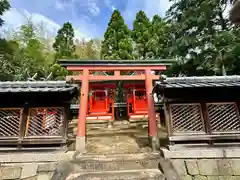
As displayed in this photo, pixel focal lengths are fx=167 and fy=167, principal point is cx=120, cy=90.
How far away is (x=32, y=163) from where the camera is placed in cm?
505

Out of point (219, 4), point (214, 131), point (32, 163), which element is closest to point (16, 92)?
point (32, 163)

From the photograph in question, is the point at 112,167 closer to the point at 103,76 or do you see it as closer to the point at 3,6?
the point at 103,76

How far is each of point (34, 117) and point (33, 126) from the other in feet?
0.95

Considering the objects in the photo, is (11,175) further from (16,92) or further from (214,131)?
(214,131)

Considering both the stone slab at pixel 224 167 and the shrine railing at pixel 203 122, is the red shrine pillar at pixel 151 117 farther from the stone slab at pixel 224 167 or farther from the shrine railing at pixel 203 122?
the stone slab at pixel 224 167

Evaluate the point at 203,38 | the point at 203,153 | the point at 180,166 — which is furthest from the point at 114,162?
the point at 203,38

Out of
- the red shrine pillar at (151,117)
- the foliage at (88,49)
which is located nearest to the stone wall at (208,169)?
the red shrine pillar at (151,117)

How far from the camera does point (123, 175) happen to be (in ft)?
14.2

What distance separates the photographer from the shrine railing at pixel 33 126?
5.23 meters

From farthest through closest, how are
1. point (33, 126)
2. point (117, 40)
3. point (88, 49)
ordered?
point (88, 49) → point (117, 40) → point (33, 126)

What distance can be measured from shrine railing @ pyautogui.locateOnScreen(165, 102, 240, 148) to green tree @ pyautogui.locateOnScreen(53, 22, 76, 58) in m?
17.7

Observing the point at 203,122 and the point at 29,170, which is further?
the point at 203,122

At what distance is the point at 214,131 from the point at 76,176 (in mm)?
4302

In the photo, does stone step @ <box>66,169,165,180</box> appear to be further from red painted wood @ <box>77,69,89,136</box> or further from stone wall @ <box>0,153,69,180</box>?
red painted wood @ <box>77,69,89,136</box>
